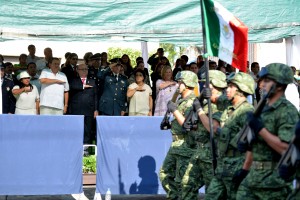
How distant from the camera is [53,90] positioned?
1473cm

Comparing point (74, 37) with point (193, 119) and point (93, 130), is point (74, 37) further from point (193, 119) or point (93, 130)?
point (193, 119)

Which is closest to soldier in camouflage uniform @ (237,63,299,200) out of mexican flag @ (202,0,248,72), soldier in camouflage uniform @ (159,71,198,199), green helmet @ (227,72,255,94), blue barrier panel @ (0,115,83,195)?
green helmet @ (227,72,255,94)

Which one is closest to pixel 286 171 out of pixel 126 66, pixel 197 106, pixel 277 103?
pixel 277 103

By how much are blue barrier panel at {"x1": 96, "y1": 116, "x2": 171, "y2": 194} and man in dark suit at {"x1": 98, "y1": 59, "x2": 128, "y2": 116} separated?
243 cm

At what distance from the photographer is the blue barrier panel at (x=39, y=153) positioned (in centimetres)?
1253

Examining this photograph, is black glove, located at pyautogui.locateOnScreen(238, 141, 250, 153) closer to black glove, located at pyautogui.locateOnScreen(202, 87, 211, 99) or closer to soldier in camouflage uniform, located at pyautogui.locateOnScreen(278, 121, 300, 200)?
soldier in camouflage uniform, located at pyautogui.locateOnScreen(278, 121, 300, 200)

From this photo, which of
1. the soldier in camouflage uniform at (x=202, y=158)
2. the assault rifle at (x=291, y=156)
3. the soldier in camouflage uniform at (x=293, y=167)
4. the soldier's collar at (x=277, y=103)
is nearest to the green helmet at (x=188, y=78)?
the soldier in camouflage uniform at (x=202, y=158)

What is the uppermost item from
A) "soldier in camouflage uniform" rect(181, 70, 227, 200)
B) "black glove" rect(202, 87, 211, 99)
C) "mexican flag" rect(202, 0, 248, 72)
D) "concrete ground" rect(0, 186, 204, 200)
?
"mexican flag" rect(202, 0, 248, 72)

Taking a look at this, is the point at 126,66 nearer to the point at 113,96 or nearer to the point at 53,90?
the point at 113,96

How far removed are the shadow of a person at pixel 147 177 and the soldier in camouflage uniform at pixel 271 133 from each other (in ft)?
19.1

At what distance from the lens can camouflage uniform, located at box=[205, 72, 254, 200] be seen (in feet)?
27.6

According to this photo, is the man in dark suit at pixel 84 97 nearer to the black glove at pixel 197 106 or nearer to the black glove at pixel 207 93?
the black glove at pixel 197 106

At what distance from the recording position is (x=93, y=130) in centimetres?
1502

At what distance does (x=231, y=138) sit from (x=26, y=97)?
6.86 metres
